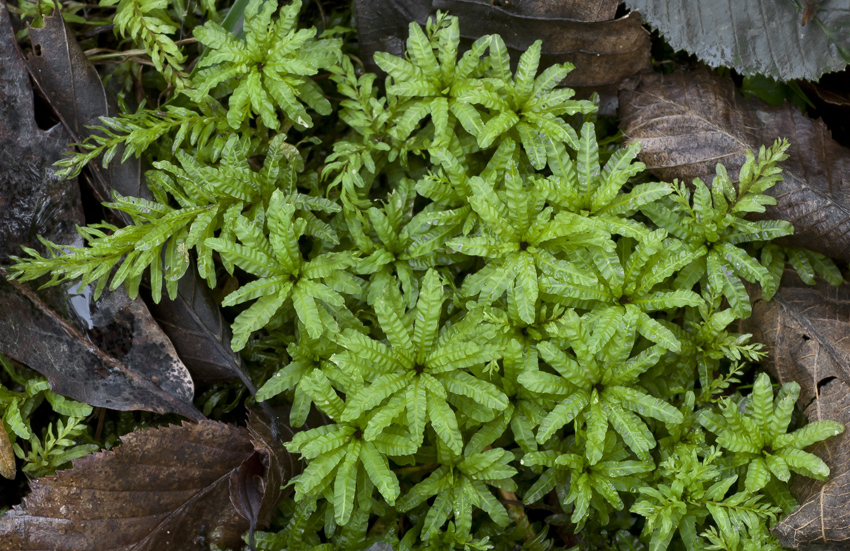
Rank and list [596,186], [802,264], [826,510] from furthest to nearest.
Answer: [802,264], [596,186], [826,510]

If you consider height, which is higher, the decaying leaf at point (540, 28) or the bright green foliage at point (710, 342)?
the decaying leaf at point (540, 28)

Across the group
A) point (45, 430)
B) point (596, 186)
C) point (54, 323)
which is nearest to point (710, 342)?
point (596, 186)

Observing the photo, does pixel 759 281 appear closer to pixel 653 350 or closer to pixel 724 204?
pixel 724 204

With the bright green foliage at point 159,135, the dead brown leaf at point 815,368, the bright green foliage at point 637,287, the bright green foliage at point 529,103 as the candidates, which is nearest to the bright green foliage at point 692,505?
the dead brown leaf at point 815,368

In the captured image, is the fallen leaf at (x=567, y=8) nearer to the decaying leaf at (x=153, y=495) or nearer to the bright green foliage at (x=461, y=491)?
the bright green foliage at (x=461, y=491)

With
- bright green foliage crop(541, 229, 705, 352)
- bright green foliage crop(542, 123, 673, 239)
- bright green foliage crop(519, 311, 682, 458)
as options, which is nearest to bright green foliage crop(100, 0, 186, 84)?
bright green foliage crop(542, 123, 673, 239)

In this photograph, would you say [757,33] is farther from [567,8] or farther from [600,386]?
[600,386]
